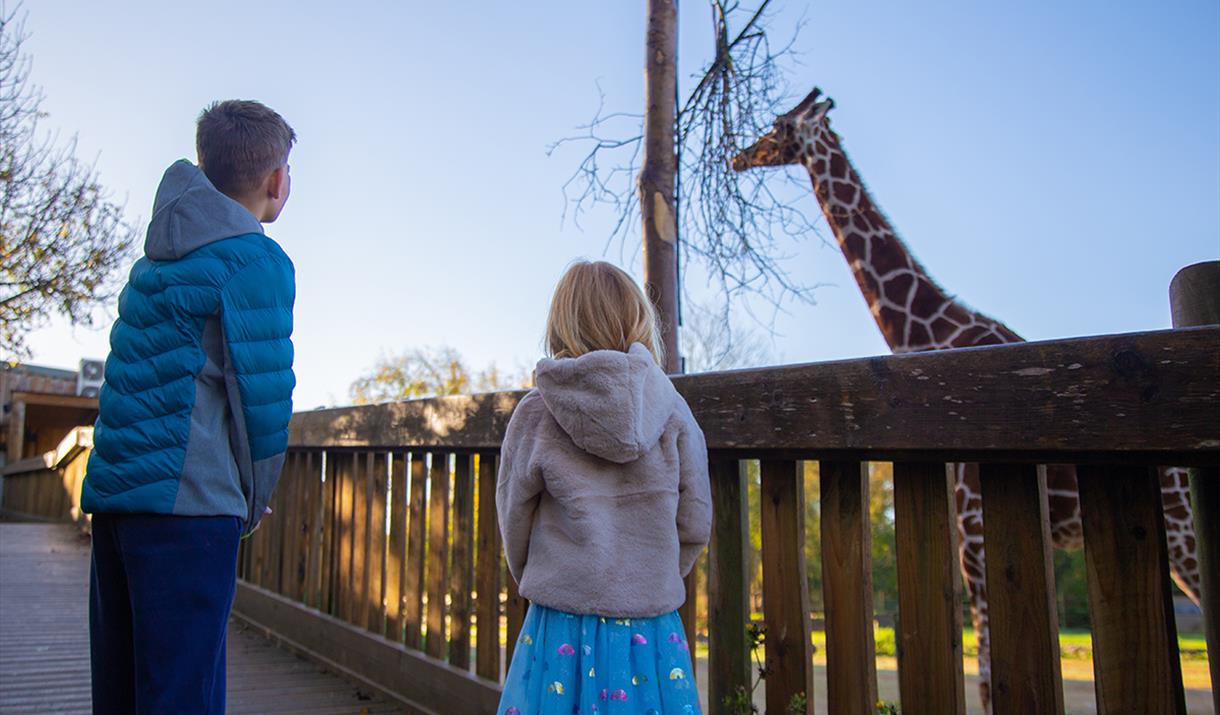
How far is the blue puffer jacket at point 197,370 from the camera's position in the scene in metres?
1.78

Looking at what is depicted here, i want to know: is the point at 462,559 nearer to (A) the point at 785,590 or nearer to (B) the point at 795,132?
(A) the point at 785,590

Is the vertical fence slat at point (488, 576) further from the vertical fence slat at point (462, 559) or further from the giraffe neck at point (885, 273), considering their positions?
the giraffe neck at point (885, 273)

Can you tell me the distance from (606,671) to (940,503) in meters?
0.75

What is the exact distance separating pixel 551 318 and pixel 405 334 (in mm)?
25912

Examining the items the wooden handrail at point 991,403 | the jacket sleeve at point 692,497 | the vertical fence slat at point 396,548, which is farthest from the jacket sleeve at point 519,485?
the vertical fence slat at point 396,548

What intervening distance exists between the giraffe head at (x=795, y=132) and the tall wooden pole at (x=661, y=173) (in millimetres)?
1534

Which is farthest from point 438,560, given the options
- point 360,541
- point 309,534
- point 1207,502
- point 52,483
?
point 52,483

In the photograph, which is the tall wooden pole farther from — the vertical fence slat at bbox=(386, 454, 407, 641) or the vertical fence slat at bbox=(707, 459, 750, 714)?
the vertical fence slat at bbox=(707, 459, 750, 714)

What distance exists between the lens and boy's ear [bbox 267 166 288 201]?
2.09m

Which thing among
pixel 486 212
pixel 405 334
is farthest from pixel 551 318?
pixel 405 334

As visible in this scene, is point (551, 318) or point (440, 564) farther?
point (440, 564)

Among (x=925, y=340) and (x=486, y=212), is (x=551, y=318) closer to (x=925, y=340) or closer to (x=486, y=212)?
(x=925, y=340)

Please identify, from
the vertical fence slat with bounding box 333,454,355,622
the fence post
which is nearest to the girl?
the fence post

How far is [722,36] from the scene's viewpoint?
429 cm
